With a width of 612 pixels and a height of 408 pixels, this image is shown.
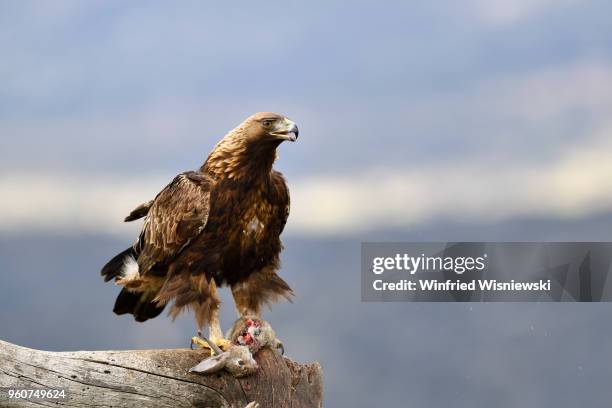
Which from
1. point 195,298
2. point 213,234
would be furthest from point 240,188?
point 195,298

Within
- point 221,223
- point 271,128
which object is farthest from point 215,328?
point 271,128

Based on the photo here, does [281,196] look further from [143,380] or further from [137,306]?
[143,380]

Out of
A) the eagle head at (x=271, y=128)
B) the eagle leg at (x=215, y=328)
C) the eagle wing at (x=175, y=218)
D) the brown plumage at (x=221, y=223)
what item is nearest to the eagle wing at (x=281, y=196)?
the brown plumage at (x=221, y=223)

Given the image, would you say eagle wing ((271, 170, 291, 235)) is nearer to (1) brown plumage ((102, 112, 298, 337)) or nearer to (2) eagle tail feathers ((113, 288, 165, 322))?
(1) brown plumage ((102, 112, 298, 337))

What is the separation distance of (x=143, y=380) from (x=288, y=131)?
2179mm

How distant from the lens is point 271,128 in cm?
786

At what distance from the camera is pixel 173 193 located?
26.4ft

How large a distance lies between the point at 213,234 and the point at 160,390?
1.25 metres

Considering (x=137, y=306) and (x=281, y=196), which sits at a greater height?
(x=281, y=196)

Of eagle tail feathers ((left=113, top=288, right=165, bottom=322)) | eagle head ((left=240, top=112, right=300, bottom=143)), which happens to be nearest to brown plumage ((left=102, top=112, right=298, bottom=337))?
eagle head ((left=240, top=112, right=300, bottom=143))

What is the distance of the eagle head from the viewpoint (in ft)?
25.6

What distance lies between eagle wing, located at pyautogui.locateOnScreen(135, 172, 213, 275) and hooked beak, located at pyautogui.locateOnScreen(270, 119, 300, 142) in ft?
2.15

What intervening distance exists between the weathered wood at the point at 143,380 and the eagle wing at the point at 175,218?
2.56ft

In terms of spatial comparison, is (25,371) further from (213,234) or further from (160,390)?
(213,234)
